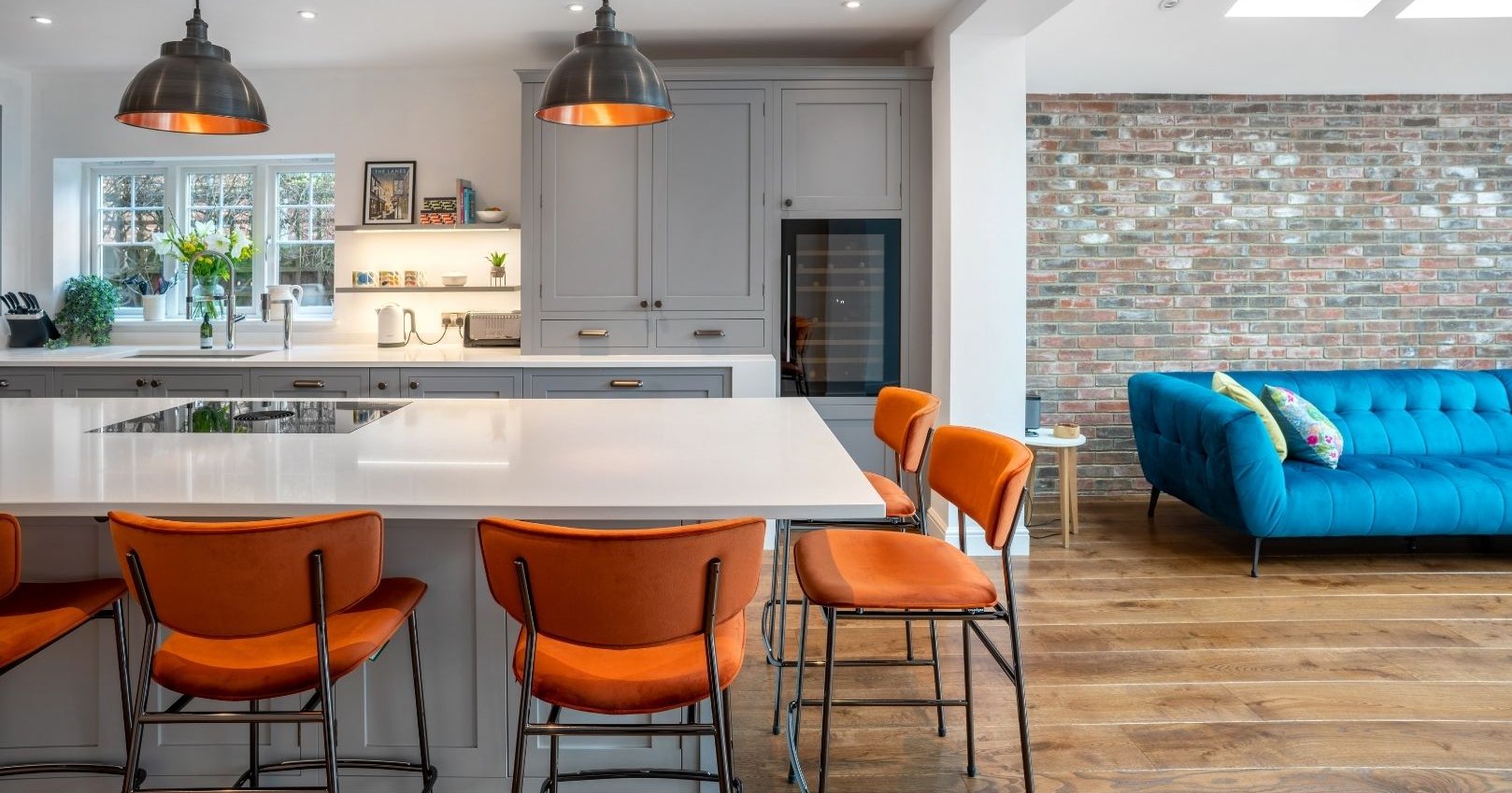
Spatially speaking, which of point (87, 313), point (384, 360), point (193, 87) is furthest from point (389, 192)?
point (193, 87)

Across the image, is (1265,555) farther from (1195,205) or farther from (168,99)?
(168,99)

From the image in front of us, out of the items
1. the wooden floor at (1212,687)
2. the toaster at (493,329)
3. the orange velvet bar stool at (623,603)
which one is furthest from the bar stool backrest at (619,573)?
the toaster at (493,329)

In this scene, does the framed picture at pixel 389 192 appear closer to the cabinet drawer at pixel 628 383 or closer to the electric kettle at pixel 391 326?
the electric kettle at pixel 391 326

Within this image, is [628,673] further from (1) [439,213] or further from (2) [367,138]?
(2) [367,138]

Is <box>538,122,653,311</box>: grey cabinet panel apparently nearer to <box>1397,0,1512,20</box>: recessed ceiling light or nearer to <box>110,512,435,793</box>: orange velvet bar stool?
<box>110,512,435,793</box>: orange velvet bar stool

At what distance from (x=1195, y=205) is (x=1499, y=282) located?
5.92 ft

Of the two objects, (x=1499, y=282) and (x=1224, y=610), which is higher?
(x=1499, y=282)

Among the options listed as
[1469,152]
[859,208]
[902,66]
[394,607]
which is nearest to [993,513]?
[394,607]

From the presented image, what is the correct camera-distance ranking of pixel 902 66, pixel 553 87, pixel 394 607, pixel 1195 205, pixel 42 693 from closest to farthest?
pixel 394 607 < pixel 42 693 < pixel 553 87 < pixel 902 66 < pixel 1195 205

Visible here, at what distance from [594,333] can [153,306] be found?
259cm

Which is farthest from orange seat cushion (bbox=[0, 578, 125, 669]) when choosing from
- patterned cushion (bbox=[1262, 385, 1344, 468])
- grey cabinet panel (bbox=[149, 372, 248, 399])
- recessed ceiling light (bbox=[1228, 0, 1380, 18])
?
recessed ceiling light (bbox=[1228, 0, 1380, 18])

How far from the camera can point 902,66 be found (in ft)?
16.3

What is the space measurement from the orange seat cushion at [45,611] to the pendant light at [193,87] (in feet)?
3.68

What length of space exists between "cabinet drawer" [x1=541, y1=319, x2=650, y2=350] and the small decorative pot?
2318 millimetres
